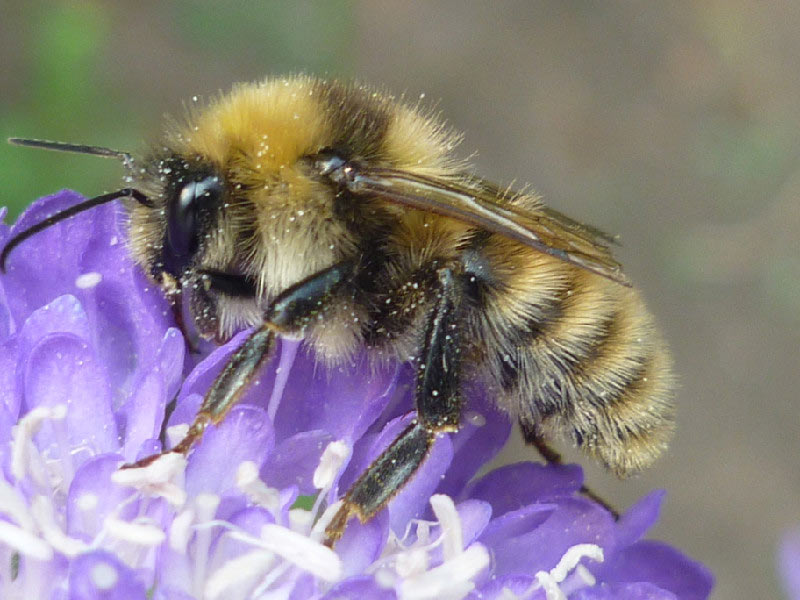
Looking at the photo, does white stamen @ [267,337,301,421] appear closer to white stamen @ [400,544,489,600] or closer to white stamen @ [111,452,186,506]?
white stamen @ [111,452,186,506]

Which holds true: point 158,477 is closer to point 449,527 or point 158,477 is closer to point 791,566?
point 449,527

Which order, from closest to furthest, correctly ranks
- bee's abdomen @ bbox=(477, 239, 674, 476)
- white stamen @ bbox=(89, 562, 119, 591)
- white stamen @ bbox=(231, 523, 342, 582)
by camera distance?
white stamen @ bbox=(89, 562, 119, 591), white stamen @ bbox=(231, 523, 342, 582), bee's abdomen @ bbox=(477, 239, 674, 476)

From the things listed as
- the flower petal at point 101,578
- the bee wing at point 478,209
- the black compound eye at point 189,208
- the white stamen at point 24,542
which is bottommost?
the white stamen at point 24,542

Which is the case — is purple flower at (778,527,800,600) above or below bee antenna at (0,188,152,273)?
below

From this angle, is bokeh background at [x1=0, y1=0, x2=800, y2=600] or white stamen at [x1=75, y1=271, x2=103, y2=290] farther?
bokeh background at [x1=0, y1=0, x2=800, y2=600]

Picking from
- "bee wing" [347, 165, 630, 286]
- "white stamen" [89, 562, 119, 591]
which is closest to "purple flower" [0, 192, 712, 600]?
"white stamen" [89, 562, 119, 591]

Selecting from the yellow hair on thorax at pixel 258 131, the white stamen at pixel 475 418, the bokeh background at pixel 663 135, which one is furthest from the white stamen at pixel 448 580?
the bokeh background at pixel 663 135

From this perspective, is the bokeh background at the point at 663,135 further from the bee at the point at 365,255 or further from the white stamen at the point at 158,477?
the white stamen at the point at 158,477
